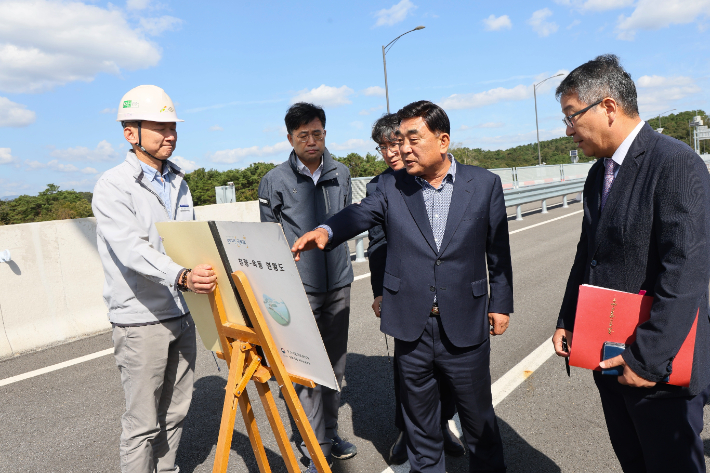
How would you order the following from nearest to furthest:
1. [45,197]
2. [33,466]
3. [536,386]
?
1. [33,466]
2. [536,386]
3. [45,197]

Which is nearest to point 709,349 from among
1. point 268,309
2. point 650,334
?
point 650,334

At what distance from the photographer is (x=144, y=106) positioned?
2.89m

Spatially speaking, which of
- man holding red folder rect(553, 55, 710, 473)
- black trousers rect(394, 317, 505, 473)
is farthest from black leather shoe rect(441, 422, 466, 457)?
man holding red folder rect(553, 55, 710, 473)

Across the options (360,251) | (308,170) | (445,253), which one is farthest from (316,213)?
(360,251)

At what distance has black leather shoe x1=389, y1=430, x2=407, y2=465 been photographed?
344 centimetres

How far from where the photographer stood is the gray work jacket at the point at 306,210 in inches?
141

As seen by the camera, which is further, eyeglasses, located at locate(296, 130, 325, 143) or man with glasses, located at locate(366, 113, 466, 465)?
eyeglasses, located at locate(296, 130, 325, 143)

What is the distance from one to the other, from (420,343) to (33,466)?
108 inches

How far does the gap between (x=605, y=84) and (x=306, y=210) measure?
208 cm

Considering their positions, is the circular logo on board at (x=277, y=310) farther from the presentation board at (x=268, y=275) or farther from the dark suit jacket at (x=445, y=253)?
the dark suit jacket at (x=445, y=253)

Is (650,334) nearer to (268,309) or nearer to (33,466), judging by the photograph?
(268,309)

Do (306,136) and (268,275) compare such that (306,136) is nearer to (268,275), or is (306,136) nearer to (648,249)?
(268,275)

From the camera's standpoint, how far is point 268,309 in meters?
2.27

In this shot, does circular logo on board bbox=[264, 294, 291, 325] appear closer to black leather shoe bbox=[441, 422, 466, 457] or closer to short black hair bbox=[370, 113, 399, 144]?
black leather shoe bbox=[441, 422, 466, 457]
